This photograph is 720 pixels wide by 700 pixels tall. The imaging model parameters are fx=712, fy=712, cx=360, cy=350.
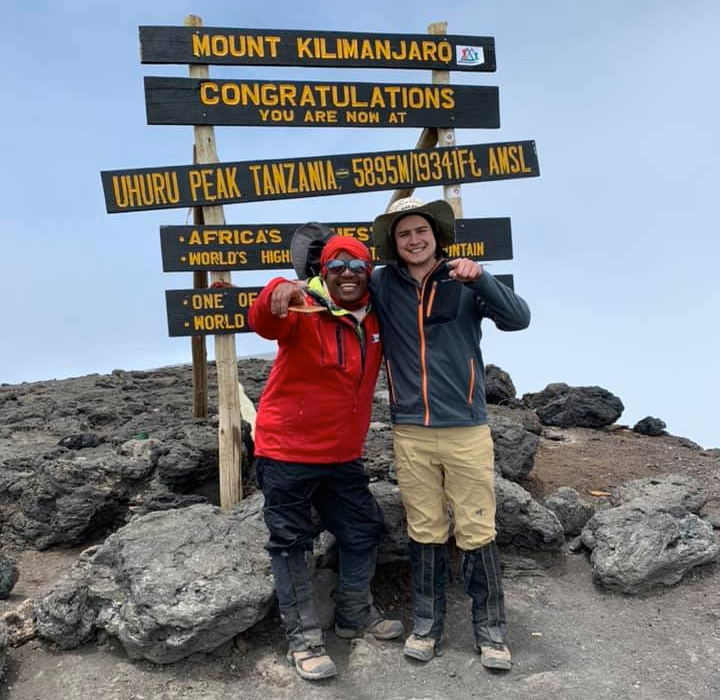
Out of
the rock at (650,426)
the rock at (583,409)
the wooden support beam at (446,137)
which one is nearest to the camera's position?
the wooden support beam at (446,137)

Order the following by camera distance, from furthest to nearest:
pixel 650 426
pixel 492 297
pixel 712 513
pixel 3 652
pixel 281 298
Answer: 1. pixel 650 426
2. pixel 712 513
3. pixel 3 652
4. pixel 492 297
5. pixel 281 298

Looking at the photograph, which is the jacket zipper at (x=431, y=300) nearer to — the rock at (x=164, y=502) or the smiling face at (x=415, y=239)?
the smiling face at (x=415, y=239)

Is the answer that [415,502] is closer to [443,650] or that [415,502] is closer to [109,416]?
[443,650]

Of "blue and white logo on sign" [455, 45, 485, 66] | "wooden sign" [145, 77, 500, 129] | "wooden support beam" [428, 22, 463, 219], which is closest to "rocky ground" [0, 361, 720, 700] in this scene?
"wooden support beam" [428, 22, 463, 219]

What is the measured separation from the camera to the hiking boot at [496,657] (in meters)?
4.41

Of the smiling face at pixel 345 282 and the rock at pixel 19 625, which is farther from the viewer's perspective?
the rock at pixel 19 625

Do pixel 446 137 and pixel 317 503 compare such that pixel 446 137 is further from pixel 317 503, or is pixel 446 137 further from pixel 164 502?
pixel 164 502

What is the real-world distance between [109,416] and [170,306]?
356 centimetres

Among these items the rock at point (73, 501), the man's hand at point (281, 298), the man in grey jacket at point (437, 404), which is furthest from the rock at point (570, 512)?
the rock at point (73, 501)

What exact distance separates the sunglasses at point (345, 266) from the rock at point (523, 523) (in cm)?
250

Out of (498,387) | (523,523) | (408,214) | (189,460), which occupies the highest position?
(408,214)

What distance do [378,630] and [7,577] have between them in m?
2.80

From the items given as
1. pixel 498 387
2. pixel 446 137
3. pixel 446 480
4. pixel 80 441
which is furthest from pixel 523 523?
pixel 498 387

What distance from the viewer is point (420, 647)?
449 cm
